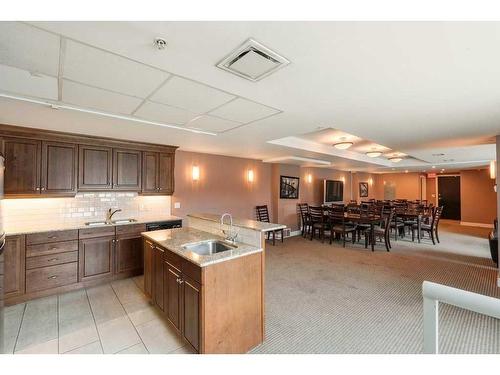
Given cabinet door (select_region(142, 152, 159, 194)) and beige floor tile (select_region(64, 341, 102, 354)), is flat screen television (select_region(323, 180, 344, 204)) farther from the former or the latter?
beige floor tile (select_region(64, 341, 102, 354))

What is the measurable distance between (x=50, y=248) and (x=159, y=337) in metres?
2.14

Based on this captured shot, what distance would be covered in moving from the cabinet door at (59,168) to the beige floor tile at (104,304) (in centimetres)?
152

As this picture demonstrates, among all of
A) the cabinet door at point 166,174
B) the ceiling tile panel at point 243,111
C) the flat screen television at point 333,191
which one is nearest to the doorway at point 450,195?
the flat screen television at point 333,191

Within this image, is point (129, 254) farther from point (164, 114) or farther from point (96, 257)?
point (164, 114)

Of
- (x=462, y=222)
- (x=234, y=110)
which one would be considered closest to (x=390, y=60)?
(x=234, y=110)

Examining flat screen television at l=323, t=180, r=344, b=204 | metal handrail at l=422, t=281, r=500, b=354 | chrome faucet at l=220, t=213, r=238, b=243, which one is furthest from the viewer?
flat screen television at l=323, t=180, r=344, b=204

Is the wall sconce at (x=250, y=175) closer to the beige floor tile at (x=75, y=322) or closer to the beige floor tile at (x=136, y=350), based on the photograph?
the beige floor tile at (x=75, y=322)

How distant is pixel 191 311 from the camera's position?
193 centimetres

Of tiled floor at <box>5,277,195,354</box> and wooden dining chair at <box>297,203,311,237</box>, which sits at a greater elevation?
wooden dining chair at <box>297,203,311,237</box>

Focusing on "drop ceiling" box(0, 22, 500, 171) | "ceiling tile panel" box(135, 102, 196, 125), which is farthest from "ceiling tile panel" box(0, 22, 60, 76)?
"ceiling tile panel" box(135, 102, 196, 125)

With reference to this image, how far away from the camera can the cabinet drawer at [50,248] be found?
2.99 m

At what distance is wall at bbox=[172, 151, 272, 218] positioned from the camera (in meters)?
4.93

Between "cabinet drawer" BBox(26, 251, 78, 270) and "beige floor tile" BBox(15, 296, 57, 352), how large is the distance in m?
0.45
